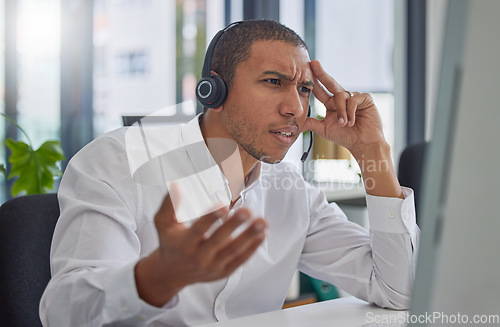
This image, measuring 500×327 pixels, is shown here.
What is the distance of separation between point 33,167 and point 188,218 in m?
1.35

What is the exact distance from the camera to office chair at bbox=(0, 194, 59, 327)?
2.95 ft

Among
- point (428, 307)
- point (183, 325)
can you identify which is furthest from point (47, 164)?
point (428, 307)

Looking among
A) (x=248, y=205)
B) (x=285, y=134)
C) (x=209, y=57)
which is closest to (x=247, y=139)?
(x=285, y=134)

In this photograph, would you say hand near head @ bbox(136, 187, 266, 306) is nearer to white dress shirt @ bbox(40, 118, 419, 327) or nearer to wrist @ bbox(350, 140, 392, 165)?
white dress shirt @ bbox(40, 118, 419, 327)

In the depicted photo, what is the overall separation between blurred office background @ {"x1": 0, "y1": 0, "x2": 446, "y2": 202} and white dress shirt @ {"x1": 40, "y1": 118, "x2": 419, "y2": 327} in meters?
0.90

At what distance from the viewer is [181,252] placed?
438 mm

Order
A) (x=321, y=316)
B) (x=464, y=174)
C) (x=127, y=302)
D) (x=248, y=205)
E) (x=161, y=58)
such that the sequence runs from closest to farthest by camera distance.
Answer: (x=464, y=174) → (x=127, y=302) → (x=248, y=205) → (x=321, y=316) → (x=161, y=58)

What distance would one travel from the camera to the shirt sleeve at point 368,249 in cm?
101

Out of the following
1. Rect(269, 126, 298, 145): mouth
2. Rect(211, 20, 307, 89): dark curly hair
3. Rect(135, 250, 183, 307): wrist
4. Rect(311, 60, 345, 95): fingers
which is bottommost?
Rect(135, 250, 183, 307): wrist

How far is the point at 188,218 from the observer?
48 centimetres

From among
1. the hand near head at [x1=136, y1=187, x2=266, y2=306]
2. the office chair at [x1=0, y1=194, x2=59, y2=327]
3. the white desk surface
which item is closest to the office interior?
the white desk surface

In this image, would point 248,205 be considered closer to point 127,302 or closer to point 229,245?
point 127,302

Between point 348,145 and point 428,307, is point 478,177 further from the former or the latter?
point 348,145

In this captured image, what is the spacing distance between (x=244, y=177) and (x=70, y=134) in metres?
1.63
